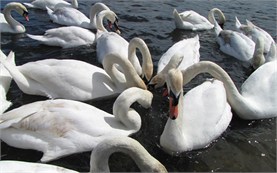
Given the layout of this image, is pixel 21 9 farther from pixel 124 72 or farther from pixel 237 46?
pixel 237 46

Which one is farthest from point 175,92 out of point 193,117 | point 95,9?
point 95,9

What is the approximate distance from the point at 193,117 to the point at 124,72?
72.1 inches

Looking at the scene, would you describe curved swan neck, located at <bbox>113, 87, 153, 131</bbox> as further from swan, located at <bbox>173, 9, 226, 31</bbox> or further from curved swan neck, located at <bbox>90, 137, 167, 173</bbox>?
swan, located at <bbox>173, 9, 226, 31</bbox>

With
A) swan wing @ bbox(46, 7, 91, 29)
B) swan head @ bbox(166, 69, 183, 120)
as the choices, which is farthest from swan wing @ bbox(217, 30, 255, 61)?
swan head @ bbox(166, 69, 183, 120)

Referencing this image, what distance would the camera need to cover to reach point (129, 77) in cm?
732

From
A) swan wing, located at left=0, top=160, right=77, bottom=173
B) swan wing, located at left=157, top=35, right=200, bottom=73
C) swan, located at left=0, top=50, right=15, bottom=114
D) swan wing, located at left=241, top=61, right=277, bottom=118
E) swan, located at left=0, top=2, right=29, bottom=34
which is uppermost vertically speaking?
swan wing, located at left=0, top=160, right=77, bottom=173

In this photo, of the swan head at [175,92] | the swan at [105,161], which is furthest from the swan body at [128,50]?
the swan at [105,161]

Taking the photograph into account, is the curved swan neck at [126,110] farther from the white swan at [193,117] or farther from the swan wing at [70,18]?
the swan wing at [70,18]

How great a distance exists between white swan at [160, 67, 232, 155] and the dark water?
21 centimetres

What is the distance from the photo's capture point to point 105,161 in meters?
4.61

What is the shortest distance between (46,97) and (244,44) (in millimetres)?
5266

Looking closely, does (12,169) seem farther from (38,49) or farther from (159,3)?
(159,3)

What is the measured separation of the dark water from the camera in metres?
5.78

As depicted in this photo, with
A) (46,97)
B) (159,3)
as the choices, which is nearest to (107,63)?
(46,97)
